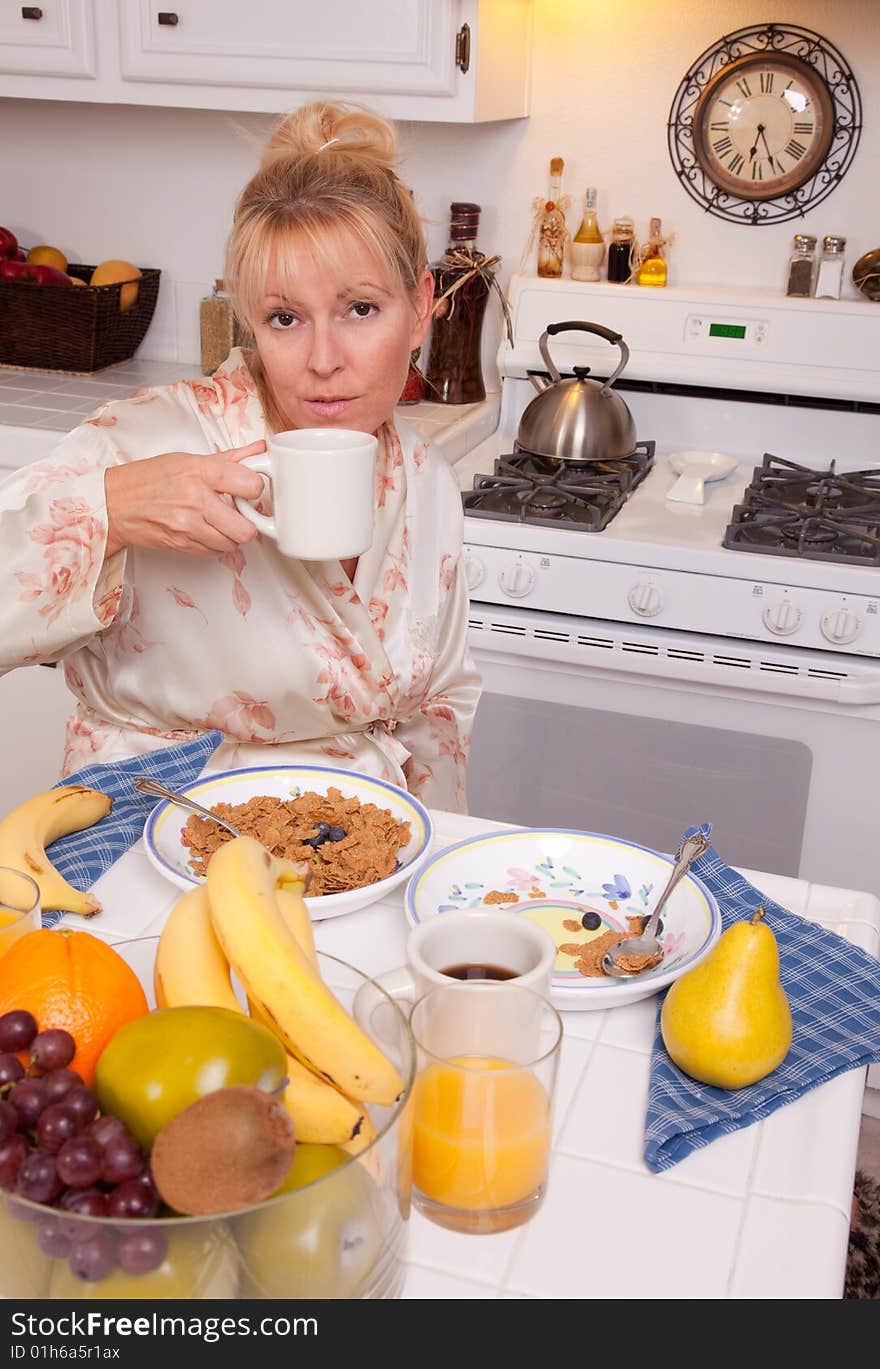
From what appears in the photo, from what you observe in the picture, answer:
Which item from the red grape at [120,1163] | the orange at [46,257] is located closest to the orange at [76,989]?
the red grape at [120,1163]

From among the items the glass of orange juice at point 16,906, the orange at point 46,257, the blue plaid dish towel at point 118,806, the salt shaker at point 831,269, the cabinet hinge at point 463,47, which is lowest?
the blue plaid dish towel at point 118,806

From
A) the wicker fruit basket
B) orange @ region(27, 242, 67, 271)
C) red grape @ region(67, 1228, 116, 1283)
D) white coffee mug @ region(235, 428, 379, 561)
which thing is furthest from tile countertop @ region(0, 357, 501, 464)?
red grape @ region(67, 1228, 116, 1283)

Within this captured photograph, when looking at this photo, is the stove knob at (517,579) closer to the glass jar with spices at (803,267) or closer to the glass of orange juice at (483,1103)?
the glass jar with spices at (803,267)

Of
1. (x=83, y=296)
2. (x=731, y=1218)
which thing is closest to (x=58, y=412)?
(x=83, y=296)

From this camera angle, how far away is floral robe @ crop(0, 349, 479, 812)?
56.4 inches

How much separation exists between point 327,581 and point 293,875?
0.64 meters

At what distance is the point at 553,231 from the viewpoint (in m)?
2.57

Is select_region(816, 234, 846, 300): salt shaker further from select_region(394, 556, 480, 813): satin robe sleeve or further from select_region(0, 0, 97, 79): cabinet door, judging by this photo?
select_region(0, 0, 97, 79): cabinet door

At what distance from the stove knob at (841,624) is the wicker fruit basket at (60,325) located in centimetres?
164

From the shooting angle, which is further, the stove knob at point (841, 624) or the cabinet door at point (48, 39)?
the cabinet door at point (48, 39)

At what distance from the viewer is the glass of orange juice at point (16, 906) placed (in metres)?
0.76

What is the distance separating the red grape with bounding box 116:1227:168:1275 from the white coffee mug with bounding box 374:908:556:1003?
31 centimetres

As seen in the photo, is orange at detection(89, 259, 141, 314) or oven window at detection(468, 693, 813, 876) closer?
oven window at detection(468, 693, 813, 876)

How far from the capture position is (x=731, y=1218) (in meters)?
0.73
